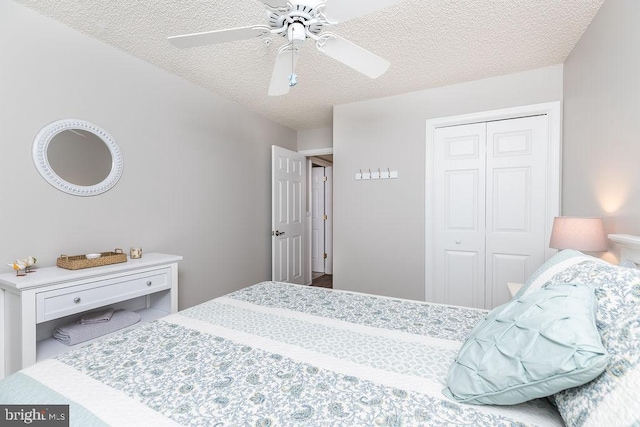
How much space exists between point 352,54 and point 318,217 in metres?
4.24

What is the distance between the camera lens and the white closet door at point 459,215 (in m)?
2.93

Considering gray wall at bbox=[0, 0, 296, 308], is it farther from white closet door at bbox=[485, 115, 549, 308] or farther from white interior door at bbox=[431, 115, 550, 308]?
white closet door at bbox=[485, 115, 549, 308]

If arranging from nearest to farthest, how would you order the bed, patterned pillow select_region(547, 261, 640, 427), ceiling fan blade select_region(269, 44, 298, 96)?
patterned pillow select_region(547, 261, 640, 427) → the bed → ceiling fan blade select_region(269, 44, 298, 96)

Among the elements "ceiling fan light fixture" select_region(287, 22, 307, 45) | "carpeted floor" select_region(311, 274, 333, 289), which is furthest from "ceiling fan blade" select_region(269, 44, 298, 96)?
"carpeted floor" select_region(311, 274, 333, 289)

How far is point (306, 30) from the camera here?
1384mm

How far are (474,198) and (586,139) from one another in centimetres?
100

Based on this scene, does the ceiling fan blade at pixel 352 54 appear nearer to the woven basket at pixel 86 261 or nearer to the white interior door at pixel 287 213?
the woven basket at pixel 86 261

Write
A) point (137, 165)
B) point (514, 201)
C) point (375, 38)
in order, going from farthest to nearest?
point (514, 201) → point (137, 165) → point (375, 38)

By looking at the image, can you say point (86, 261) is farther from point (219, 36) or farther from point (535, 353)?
point (535, 353)

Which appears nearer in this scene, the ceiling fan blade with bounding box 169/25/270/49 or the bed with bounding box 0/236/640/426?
the bed with bounding box 0/236/640/426

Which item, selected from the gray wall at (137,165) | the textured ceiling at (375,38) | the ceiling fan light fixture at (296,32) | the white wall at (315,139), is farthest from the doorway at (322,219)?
the ceiling fan light fixture at (296,32)

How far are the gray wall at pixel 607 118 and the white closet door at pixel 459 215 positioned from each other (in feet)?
2.35

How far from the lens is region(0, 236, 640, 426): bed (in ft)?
2.60

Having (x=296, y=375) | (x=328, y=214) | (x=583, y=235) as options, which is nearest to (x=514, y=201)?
(x=583, y=235)
